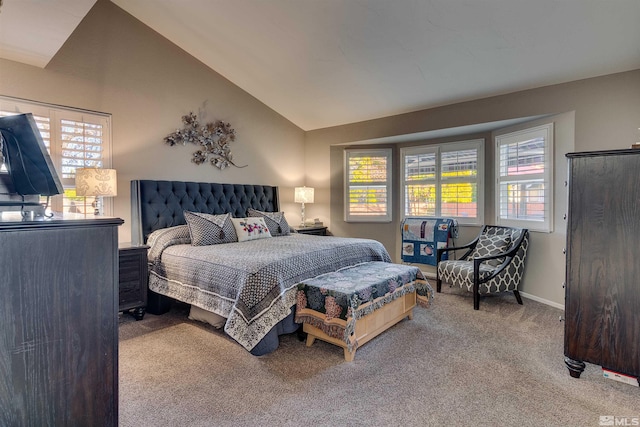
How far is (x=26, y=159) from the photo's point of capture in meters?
1.17

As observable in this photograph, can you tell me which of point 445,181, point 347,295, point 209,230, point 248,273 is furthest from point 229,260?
point 445,181

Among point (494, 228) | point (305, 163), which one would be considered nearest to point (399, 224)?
point (494, 228)

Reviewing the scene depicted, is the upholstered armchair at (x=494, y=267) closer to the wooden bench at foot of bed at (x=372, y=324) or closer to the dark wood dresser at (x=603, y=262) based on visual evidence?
the wooden bench at foot of bed at (x=372, y=324)

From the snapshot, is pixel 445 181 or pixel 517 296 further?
pixel 445 181

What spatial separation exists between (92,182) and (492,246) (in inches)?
174

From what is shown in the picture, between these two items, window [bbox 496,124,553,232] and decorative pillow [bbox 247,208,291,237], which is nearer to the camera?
window [bbox 496,124,553,232]

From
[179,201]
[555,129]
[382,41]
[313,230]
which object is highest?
[382,41]

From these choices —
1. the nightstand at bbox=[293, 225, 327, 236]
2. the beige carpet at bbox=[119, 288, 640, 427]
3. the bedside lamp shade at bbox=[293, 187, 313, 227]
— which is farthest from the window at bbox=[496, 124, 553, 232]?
the bedside lamp shade at bbox=[293, 187, 313, 227]

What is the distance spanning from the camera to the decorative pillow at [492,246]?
13.2 ft

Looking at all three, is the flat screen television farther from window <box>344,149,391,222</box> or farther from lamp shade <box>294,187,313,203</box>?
window <box>344,149,391,222</box>

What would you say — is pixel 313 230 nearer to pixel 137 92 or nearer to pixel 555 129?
pixel 137 92

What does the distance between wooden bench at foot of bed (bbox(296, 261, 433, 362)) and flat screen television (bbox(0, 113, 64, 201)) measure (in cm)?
185

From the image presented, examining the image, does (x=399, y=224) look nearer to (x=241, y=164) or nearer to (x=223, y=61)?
(x=241, y=164)

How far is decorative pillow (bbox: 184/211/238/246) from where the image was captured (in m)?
3.55
